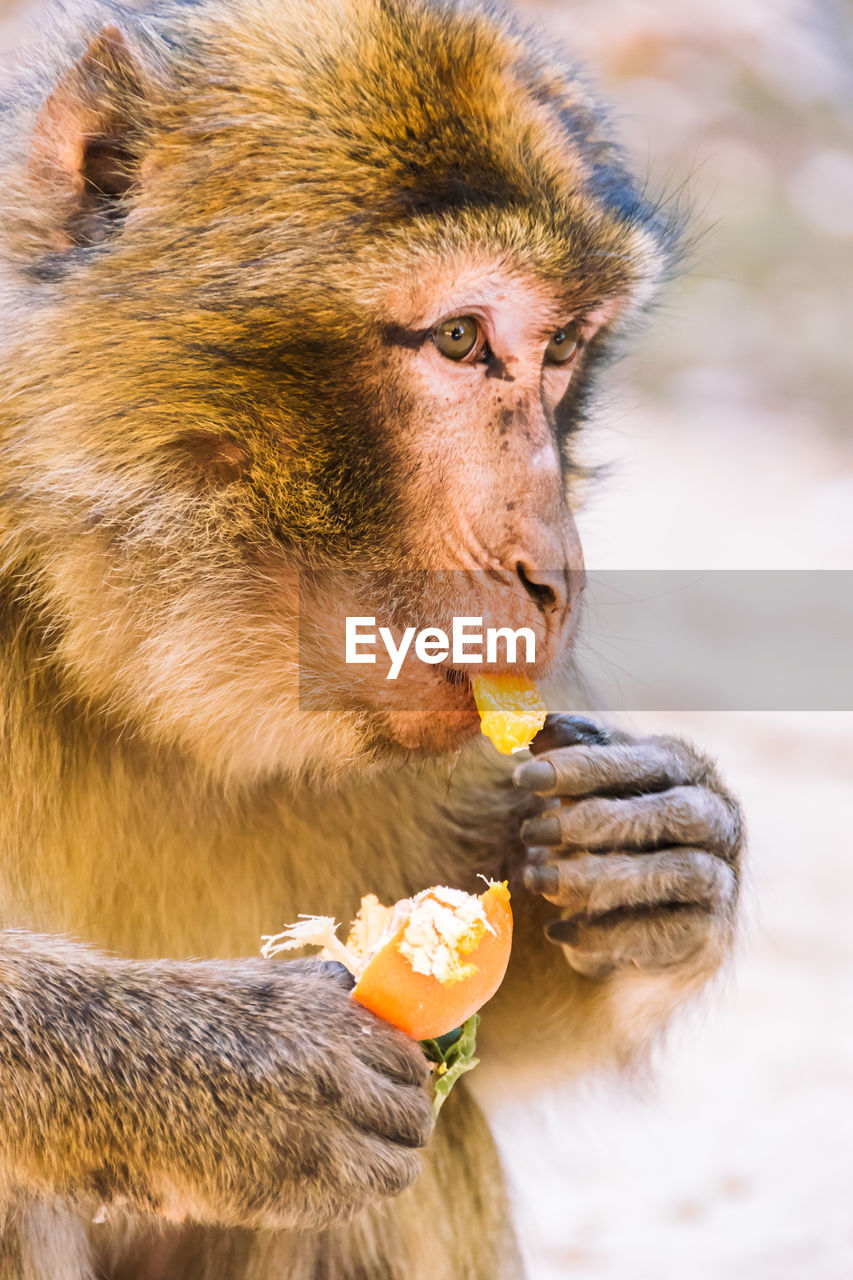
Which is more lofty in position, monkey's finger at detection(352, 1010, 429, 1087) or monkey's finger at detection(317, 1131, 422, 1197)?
monkey's finger at detection(352, 1010, 429, 1087)

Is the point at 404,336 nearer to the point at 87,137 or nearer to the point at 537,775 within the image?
the point at 87,137

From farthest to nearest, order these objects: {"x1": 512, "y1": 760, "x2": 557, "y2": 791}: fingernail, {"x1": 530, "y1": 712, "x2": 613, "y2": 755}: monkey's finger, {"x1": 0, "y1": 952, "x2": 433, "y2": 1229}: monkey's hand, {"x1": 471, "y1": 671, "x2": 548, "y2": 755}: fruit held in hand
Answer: {"x1": 530, "y1": 712, "x2": 613, "y2": 755}: monkey's finger, {"x1": 512, "y1": 760, "x2": 557, "y2": 791}: fingernail, {"x1": 471, "y1": 671, "x2": 548, "y2": 755}: fruit held in hand, {"x1": 0, "y1": 952, "x2": 433, "y2": 1229}: monkey's hand

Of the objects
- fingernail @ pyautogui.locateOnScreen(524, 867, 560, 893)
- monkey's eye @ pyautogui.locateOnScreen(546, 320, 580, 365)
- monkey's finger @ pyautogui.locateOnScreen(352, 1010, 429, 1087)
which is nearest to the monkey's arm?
fingernail @ pyautogui.locateOnScreen(524, 867, 560, 893)

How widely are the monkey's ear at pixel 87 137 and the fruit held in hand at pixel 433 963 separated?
831 millimetres

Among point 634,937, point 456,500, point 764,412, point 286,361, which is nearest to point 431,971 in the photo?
point 634,937

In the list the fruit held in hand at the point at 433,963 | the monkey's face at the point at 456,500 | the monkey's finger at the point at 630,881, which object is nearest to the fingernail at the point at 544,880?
the monkey's finger at the point at 630,881

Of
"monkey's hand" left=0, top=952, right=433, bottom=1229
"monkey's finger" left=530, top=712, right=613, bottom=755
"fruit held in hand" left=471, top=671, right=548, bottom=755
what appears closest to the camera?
"monkey's hand" left=0, top=952, right=433, bottom=1229

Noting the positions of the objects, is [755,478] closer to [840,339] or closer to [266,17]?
[840,339]

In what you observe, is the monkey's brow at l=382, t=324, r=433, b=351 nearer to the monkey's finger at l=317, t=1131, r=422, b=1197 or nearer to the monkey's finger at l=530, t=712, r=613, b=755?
the monkey's finger at l=530, t=712, r=613, b=755

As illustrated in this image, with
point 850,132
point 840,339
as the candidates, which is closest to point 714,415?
point 840,339

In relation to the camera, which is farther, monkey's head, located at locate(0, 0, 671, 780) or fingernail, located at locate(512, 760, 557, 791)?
fingernail, located at locate(512, 760, 557, 791)

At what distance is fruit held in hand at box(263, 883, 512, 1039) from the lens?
5.25ft

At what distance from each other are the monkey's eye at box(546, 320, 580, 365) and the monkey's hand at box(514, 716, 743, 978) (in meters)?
0.46

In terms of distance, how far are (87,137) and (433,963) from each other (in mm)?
994
